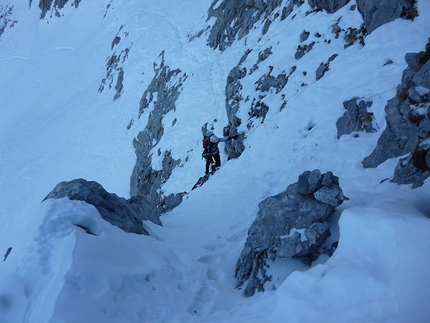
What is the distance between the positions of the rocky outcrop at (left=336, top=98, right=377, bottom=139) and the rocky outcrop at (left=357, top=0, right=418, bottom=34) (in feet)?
11.2

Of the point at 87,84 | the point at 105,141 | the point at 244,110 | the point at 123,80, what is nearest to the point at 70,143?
the point at 105,141

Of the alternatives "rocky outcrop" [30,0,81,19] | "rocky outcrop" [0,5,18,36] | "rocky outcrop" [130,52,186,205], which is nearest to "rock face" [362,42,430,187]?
"rocky outcrop" [130,52,186,205]

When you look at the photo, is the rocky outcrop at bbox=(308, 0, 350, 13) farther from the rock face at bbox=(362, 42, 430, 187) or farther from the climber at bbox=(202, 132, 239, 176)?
the rock face at bbox=(362, 42, 430, 187)

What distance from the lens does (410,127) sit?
6.70m

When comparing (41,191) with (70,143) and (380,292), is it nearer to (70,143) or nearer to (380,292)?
(70,143)

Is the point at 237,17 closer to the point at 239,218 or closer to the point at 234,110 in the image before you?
the point at 234,110

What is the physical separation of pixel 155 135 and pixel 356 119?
14.7 meters

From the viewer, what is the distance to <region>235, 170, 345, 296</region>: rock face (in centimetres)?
545

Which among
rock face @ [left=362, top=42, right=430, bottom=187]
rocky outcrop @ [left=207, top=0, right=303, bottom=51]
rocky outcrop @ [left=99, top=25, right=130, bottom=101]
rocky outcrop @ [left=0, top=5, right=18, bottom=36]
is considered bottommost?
rock face @ [left=362, top=42, right=430, bottom=187]

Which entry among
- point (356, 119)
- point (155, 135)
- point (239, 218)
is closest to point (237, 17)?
point (155, 135)

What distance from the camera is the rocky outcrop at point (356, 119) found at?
8719 mm

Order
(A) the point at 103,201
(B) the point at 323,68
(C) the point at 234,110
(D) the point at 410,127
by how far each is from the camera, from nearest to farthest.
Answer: (D) the point at 410,127 → (A) the point at 103,201 → (B) the point at 323,68 → (C) the point at 234,110

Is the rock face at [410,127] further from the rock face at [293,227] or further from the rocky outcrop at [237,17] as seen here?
Answer: the rocky outcrop at [237,17]

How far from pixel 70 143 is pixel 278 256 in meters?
27.3
